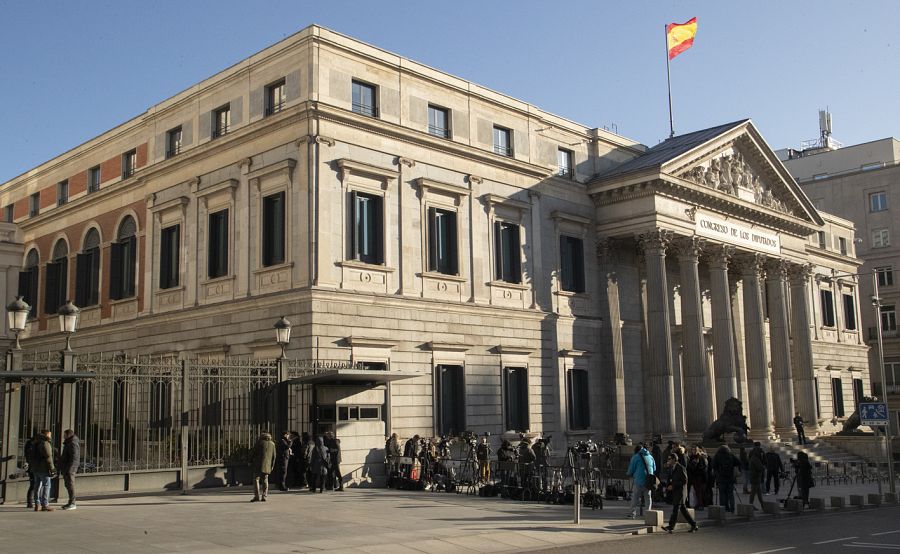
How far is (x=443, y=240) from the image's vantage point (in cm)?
3438

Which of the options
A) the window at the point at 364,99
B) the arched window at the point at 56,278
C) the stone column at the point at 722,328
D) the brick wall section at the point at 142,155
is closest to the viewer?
the window at the point at 364,99

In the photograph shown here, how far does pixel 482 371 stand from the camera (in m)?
34.6

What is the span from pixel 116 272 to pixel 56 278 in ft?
23.0

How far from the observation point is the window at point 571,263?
3975cm

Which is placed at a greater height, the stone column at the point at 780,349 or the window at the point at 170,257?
the window at the point at 170,257

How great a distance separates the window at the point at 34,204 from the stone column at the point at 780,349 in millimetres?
38377

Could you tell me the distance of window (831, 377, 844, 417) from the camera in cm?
5988

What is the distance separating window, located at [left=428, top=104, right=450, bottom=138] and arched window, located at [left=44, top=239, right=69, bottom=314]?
20.4 metres

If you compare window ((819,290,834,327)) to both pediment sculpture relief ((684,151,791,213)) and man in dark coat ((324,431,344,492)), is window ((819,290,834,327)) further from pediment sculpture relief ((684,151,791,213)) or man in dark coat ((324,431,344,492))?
man in dark coat ((324,431,344,492))

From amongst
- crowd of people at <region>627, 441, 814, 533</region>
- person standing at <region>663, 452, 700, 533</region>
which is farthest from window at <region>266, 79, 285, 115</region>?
person standing at <region>663, 452, 700, 533</region>

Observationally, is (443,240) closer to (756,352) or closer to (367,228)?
(367,228)

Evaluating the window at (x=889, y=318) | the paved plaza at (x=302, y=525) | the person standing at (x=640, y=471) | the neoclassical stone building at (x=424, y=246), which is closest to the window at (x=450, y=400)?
the neoclassical stone building at (x=424, y=246)

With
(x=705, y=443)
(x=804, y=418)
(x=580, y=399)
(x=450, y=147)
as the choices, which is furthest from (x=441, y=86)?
(x=804, y=418)

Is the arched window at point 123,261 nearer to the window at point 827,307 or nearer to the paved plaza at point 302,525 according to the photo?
the paved plaza at point 302,525
